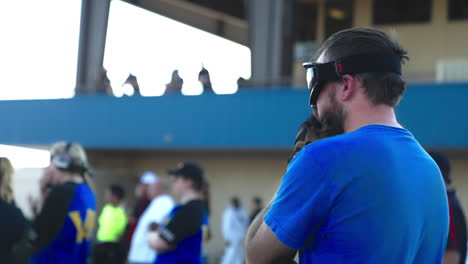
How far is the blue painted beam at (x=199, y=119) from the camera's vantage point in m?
14.3

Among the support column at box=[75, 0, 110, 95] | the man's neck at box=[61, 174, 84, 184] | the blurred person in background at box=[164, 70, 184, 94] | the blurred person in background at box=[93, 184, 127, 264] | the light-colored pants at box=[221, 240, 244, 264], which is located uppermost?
the support column at box=[75, 0, 110, 95]

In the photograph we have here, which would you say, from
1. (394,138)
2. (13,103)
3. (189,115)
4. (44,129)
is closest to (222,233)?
(189,115)

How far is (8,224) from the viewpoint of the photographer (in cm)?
484

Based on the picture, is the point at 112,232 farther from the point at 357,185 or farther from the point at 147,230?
the point at 357,185

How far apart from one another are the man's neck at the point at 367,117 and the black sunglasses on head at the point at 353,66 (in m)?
0.11

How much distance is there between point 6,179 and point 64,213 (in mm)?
488

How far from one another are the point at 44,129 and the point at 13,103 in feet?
3.71

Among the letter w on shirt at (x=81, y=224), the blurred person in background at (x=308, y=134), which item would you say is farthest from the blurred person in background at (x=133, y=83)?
the blurred person in background at (x=308, y=134)

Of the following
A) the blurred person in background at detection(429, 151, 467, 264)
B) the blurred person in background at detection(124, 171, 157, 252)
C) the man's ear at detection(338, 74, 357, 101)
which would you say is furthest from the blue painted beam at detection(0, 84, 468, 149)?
the man's ear at detection(338, 74, 357, 101)

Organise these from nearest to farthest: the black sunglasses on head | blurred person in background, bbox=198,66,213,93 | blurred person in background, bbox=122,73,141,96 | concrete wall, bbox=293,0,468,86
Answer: the black sunglasses on head < blurred person in background, bbox=198,66,213,93 < blurred person in background, bbox=122,73,141,96 < concrete wall, bbox=293,0,468,86

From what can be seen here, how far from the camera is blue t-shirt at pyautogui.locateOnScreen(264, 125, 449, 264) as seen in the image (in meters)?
2.00

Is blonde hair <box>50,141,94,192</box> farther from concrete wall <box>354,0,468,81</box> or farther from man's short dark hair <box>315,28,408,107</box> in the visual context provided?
concrete wall <box>354,0,468,81</box>

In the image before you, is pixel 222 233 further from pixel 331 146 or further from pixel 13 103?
pixel 331 146

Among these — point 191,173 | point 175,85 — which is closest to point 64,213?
point 191,173
